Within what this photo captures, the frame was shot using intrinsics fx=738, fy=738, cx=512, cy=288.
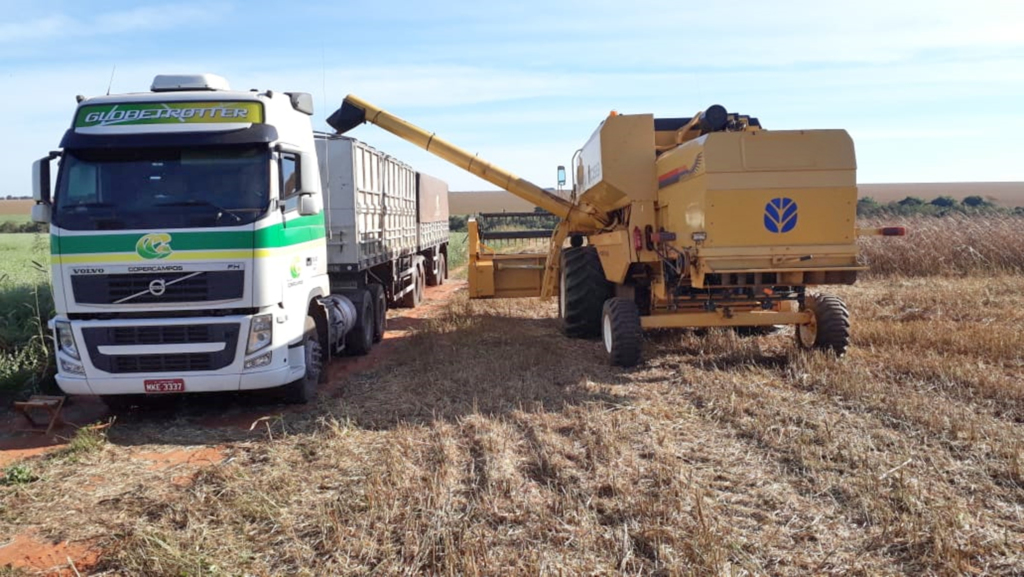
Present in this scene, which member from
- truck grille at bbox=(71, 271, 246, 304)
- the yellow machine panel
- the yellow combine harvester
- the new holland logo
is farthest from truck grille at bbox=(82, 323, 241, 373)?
the new holland logo

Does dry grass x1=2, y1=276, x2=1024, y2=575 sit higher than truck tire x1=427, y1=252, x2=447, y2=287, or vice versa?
truck tire x1=427, y1=252, x2=447, y2=287

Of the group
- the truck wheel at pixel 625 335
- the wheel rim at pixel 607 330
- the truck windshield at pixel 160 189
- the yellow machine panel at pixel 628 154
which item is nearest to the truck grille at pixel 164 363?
the truck windshield at pixel 160 189

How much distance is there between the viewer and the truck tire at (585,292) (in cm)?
1009

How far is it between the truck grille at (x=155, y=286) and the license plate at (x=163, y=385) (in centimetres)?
71

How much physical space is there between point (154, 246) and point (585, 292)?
553 centimetres

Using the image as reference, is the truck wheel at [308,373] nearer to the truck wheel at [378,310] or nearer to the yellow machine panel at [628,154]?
the truck wheel at [378,310]

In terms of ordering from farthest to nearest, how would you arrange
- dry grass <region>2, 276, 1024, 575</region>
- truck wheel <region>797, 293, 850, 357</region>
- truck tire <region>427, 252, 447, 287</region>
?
truck tire <region>427, 252, 447, 287</region>
truck wheel <region>797, 293, 850, 357</region>
dry grass <region>2, 276, 1024, 575</region>

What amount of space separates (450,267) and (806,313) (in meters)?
19.4

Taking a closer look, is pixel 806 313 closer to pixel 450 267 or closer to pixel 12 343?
pixel 12 343

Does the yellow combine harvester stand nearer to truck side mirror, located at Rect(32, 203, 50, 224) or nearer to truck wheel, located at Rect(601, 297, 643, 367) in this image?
truck wheel, located at Rect(601, 297, 643, 367)

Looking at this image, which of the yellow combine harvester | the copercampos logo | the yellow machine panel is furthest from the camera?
the yellow machine panel

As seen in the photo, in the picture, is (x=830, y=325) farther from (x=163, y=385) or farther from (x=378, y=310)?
(x=163, y=385)

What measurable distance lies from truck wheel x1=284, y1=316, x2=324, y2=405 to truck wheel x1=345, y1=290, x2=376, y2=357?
81.8 inches

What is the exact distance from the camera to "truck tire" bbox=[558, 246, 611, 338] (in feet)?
33.1
